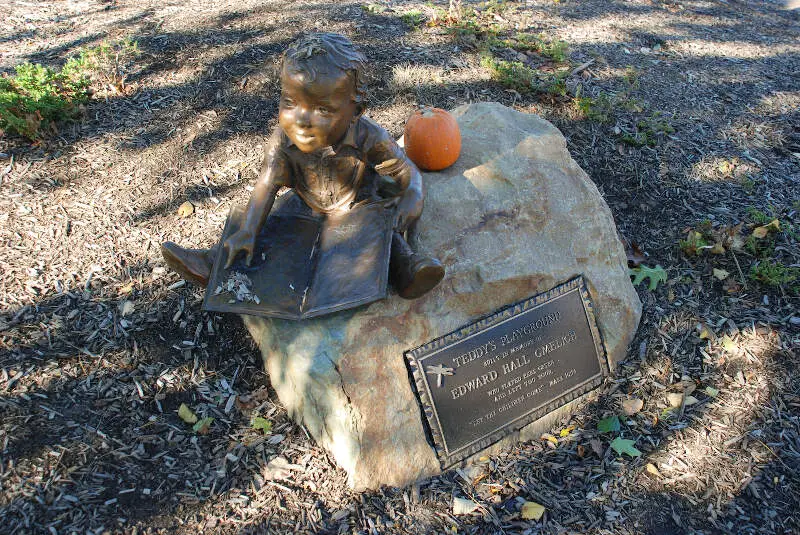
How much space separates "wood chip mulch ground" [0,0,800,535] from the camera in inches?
122

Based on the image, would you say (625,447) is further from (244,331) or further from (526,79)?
(526,79)

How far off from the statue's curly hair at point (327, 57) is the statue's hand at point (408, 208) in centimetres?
68

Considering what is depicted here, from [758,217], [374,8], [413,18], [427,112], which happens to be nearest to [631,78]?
[758,217]

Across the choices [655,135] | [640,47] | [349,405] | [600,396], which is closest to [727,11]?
[640,47]

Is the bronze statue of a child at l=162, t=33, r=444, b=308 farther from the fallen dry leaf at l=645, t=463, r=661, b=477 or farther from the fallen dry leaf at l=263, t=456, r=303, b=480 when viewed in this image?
the fallen dry leaf at l=645, t=463, r=661, b=477

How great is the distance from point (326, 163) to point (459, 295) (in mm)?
1067

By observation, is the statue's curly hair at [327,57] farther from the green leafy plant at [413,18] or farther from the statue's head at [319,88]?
the green leafy plant at [413,18]

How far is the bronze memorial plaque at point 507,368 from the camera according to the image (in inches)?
127

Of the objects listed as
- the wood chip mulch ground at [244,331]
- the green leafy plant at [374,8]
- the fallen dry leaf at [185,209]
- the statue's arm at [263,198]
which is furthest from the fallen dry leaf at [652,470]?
the green leafy plant at [374,8]

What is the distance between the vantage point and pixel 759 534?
3.04 meters

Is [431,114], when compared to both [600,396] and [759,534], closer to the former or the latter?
[600,396]

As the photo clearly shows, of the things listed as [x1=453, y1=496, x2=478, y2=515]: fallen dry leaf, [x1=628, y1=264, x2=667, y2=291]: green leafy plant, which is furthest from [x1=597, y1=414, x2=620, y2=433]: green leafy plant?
[x1=628, y1=264, x2=667, y2=291]: green leafy plant

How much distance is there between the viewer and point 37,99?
479 cm

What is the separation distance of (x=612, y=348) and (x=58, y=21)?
6961 mm
